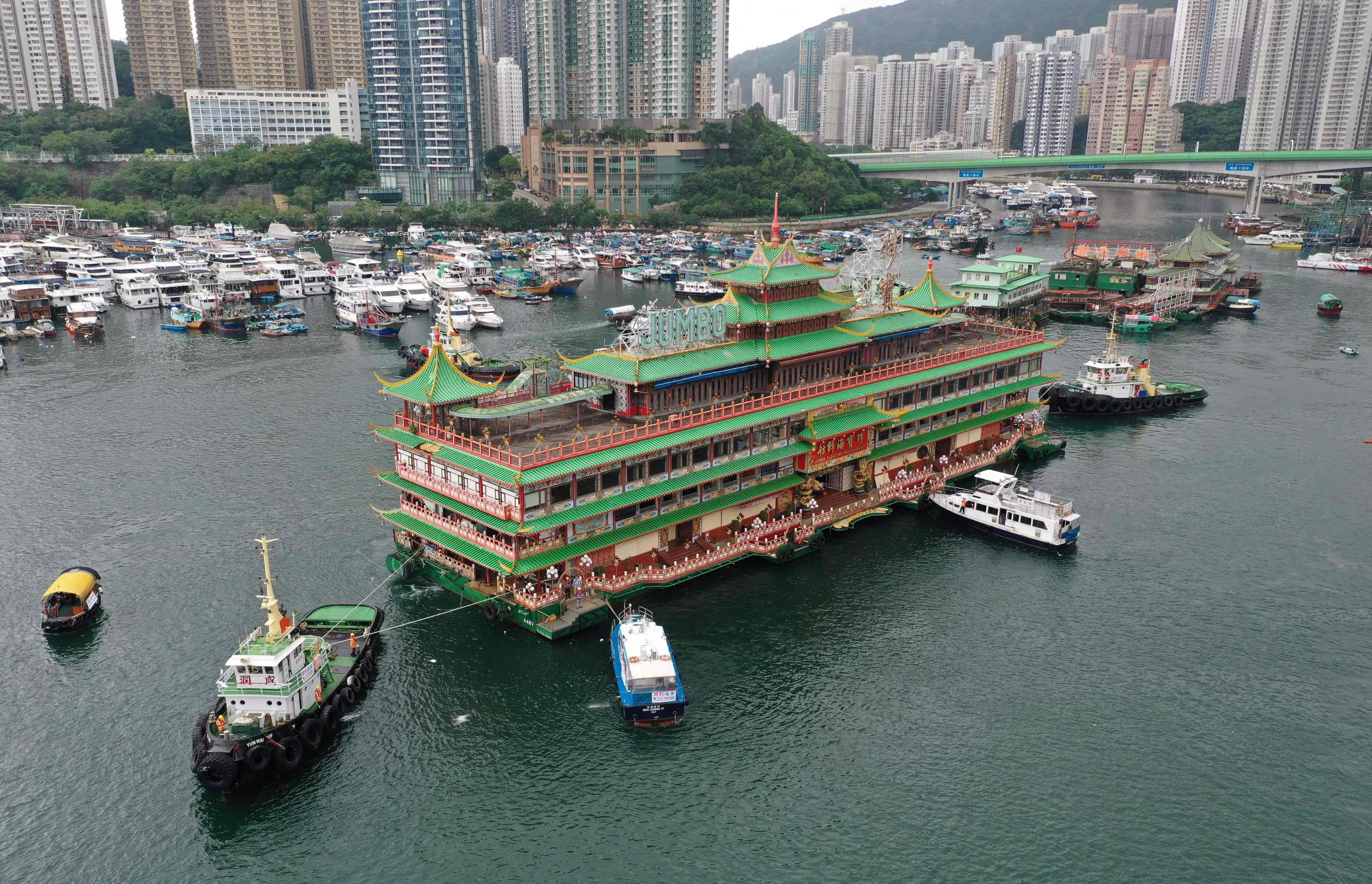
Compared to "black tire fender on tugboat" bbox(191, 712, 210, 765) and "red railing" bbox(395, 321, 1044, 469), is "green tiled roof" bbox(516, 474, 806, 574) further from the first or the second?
"black tire fender on tugboat" bbox(191, 712, 210, 765)

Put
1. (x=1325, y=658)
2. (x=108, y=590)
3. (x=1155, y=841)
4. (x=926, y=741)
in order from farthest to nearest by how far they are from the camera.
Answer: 1. (x=108, y=590)
2. (x=1325, y=658)
3. (x=926, y=741)
4. (x=1155, y=841)

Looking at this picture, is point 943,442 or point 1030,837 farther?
point 943,442

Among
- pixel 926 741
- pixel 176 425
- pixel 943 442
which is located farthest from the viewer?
pixel 176 425

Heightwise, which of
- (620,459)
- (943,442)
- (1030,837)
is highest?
(620,459)

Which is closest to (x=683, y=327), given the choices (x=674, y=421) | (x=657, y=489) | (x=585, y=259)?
(x=674, y=421)

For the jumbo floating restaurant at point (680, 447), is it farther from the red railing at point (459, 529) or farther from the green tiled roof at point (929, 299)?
the green tiled roof at point (929, 299)

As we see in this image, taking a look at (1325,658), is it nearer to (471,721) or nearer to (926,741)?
(926,741)

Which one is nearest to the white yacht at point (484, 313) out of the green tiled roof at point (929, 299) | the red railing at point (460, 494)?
the green tiled roof at point (929, 299)

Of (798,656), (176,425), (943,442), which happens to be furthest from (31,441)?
(943,442)
